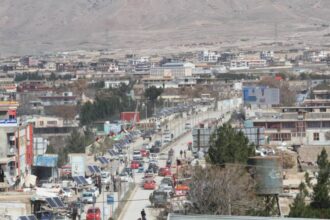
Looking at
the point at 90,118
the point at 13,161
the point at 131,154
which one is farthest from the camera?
the point at 90,118

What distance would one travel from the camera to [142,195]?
3000 cm

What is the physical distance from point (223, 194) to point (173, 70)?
3213 inches

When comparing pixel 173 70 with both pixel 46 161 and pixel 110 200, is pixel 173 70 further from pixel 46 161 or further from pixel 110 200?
pixel 110 200

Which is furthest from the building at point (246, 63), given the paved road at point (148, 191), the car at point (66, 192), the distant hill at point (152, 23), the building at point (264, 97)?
the car at point (66, 192)

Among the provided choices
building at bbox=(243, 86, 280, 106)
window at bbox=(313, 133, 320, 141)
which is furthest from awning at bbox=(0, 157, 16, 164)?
building at bbox=(243, 86, 280, 106)

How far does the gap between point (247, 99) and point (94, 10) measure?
121108mm

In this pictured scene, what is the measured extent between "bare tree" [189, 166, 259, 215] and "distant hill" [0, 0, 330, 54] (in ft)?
396

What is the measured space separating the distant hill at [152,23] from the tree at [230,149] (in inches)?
4550

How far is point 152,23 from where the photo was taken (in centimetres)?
16850

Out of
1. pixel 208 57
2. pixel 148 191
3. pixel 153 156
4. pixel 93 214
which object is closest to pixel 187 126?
pixel 153 156

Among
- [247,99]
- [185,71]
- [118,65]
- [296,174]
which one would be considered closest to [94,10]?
[118,65]

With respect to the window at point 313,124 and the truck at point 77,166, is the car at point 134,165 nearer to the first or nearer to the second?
the truck at point 77,166

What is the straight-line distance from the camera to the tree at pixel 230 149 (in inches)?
1051

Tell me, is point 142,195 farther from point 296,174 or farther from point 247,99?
point 247,99
